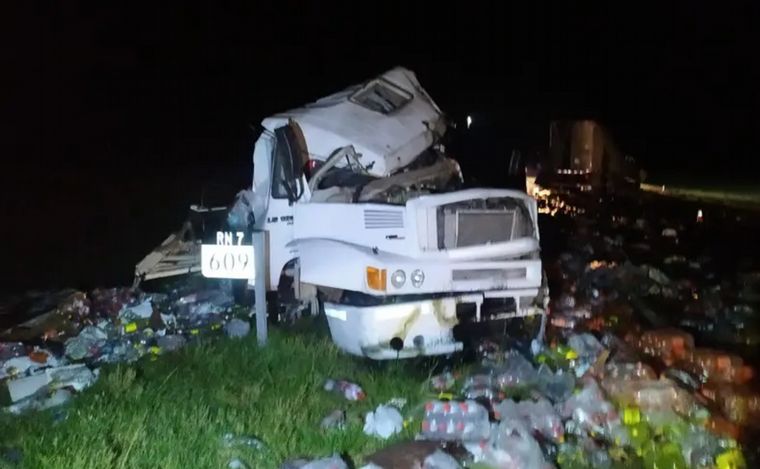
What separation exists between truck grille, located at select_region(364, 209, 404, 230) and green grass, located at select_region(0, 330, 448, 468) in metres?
1.13

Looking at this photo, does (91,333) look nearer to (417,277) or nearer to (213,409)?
(213,409)

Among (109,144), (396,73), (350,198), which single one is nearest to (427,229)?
(350,198)

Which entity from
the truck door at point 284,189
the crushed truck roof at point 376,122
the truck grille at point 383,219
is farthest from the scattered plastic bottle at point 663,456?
the truck door at point 284,189

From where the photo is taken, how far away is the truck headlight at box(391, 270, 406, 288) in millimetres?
6898

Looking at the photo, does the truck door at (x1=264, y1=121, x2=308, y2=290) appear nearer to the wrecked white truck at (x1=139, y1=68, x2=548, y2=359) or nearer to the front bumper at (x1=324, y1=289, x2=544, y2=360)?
the wrecked white truck at (x1=139, y1=68, x2=548, y2=359)

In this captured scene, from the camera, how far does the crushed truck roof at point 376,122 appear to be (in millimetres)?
8430

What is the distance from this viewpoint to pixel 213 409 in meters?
6.17

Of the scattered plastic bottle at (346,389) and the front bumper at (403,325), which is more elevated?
the front bumper at (403,325)

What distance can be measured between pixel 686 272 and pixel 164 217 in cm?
1152

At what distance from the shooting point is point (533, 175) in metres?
20.5

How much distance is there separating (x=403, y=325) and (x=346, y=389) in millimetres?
730

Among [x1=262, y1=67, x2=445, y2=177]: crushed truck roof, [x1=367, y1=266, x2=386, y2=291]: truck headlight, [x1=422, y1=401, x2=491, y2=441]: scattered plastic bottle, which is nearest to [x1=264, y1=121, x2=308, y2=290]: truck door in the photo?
[x1=262, y1=67, x2=445, y2=177]: crushed truck roof

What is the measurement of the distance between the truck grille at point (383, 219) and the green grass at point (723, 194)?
558 inches

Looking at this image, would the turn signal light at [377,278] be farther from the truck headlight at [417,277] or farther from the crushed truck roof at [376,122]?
the crushed truck roof at [376,122]
